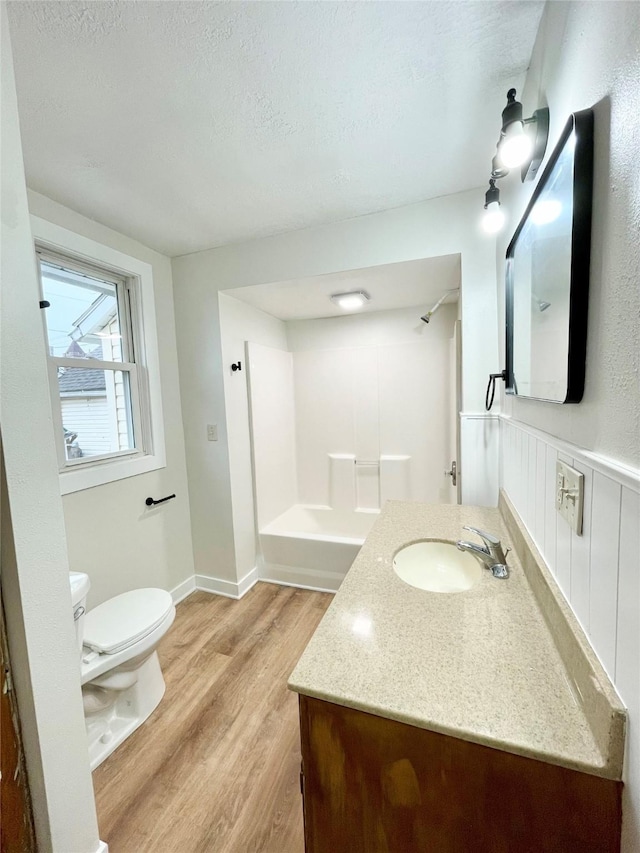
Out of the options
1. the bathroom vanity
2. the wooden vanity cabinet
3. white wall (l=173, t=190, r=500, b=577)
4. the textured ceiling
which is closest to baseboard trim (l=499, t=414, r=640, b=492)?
the bathroom vanity

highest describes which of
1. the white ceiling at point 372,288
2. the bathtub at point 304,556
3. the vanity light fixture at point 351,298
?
the white ceiling at point 372,288

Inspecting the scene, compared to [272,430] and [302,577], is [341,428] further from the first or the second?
[302,577]

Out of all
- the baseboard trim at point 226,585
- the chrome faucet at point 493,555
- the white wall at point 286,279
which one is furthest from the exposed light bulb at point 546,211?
the baseboard trim at point 226,585

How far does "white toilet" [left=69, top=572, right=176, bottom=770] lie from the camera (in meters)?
1.31

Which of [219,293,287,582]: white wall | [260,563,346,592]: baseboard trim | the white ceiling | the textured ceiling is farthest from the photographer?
[260,563,346,592]: baseboard trim

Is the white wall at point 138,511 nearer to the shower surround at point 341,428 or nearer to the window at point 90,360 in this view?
the window at point 90,360

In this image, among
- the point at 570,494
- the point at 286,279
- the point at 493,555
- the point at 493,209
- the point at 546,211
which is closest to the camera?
Result: the point at 570,494

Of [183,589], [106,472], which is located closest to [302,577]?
[183,589]

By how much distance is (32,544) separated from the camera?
83 centimetres

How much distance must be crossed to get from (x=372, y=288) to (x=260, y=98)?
49.6 inches

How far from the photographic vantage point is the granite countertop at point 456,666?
→ 0.56m

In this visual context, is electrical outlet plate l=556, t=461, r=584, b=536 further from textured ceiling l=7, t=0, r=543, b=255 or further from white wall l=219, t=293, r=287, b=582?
white wall l=219, t=293, r=287, b=582

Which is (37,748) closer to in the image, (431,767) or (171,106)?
(431,767)

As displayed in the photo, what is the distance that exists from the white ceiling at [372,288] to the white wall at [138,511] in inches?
23.8
